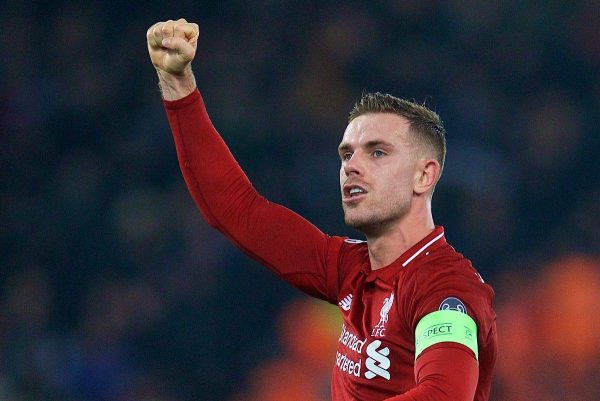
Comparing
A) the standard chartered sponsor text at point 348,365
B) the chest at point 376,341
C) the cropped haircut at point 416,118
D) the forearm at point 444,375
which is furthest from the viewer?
the cropped haircut at point 416,118

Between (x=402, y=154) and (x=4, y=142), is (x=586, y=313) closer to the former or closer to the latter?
(x=402, y=154)

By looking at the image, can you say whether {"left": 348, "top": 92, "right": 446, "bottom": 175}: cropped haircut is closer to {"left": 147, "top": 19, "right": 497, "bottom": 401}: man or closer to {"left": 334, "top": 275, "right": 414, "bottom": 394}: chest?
{"left": 147, "top": 19, "right": 497, "bottom": 401}: man

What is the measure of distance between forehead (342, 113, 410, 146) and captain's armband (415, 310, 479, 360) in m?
0.65

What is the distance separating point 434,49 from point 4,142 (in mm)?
2852

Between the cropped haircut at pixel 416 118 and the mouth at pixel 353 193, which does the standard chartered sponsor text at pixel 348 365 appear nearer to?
the mouth at pixel 353 193

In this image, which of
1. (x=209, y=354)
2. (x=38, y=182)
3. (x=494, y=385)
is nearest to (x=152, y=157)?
(x=38, y=182)

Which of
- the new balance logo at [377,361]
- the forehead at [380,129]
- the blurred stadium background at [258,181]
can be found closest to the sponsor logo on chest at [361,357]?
the new balance logo at [377,361]

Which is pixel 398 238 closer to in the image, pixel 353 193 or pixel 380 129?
pixel 353 193

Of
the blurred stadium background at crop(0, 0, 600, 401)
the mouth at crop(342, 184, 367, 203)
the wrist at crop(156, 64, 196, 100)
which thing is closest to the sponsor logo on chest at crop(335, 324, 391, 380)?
the mouth at crop(342, 184, 367, 203)

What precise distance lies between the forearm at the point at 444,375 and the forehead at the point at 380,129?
76 centimetres

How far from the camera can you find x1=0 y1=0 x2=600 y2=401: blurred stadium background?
5.11 metres

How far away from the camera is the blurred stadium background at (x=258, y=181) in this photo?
5113 mm

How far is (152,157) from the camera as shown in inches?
226

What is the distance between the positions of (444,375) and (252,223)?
96cm
